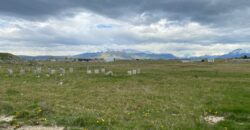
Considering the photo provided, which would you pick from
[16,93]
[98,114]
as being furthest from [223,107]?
[16,93]

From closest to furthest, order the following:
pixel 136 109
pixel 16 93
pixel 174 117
→ pixel 174 117
pixel 136 109
pixel 16 93

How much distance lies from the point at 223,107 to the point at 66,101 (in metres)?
10.4

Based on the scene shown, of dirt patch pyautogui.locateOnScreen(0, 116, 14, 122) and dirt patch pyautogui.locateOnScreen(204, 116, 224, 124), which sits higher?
dirt patch pyautogui.locateOnScreen(0, 116, 14, 122)

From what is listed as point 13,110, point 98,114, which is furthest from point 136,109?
point 13,110

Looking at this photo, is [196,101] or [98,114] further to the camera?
[196,101]

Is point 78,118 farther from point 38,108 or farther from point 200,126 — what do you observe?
point 200,126

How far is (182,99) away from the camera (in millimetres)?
21609

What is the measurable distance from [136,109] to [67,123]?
16.9ft

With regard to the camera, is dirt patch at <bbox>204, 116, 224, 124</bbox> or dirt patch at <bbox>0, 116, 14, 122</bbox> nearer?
dirt patch at <bbox>0, 116, 14, 122</bbox>

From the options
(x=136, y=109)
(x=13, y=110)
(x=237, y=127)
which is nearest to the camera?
(x=237, y=127)

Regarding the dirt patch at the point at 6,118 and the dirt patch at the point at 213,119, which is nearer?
the dirt patch at the point at 6,118

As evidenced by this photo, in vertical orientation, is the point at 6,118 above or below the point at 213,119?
above

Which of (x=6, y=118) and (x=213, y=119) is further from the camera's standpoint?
(x=213, y=119)

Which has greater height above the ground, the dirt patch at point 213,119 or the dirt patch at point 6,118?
the dirt patch at point 6,118
